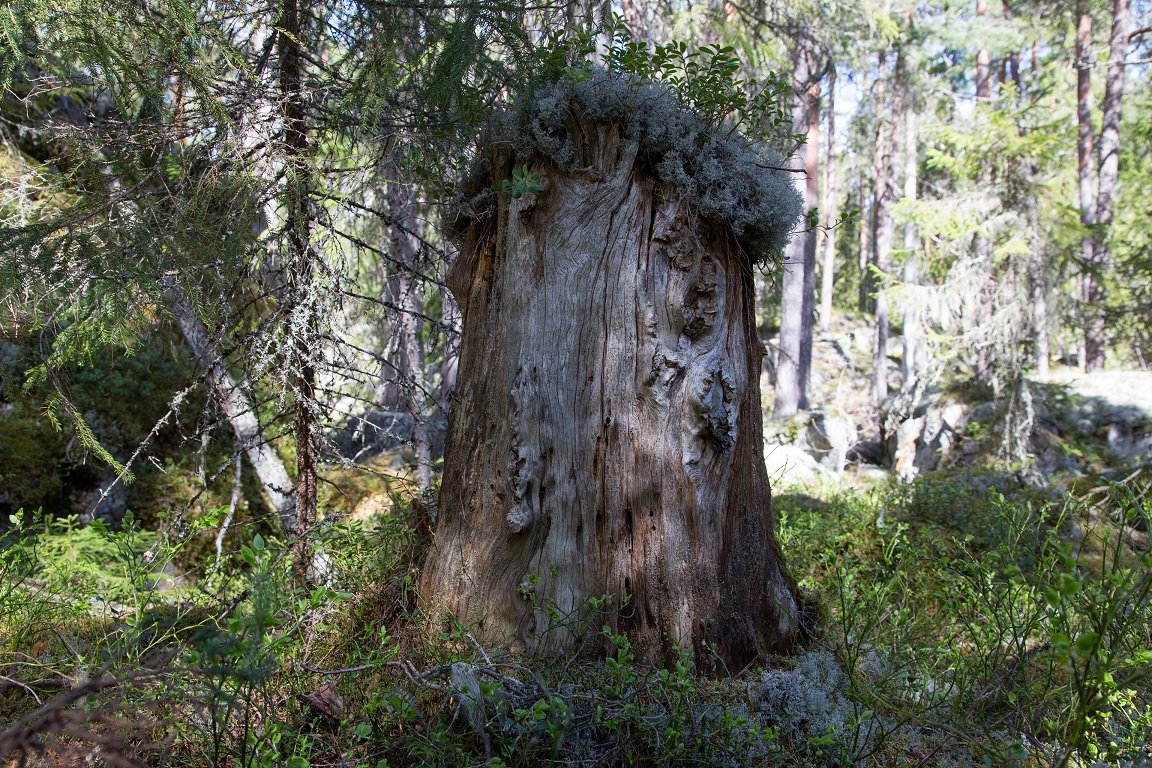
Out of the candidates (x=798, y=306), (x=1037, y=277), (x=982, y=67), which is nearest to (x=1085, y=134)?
(x=982, y=67)

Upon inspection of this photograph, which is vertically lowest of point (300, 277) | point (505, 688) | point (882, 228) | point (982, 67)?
point (505, 688)

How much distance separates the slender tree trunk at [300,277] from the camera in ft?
11.9

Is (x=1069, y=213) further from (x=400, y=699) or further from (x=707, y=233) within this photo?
(x=400, y=699)

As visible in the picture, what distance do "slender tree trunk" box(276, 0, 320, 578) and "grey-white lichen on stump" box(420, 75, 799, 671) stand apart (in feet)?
3.29

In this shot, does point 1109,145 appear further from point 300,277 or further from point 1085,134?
point 300,277

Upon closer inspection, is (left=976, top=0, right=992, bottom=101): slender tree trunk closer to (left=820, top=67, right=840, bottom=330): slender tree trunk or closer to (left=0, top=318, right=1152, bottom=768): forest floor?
(left=820, top=67, right=840, bottom=330): slender tree trunk

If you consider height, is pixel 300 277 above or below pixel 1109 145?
below

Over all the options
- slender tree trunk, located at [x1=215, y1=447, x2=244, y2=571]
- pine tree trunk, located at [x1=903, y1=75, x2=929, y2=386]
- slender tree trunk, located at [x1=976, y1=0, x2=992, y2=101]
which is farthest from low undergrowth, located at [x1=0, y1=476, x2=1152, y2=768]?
slender tree trunk, located at [x1=976, y1=0, x2=992, y2=101]

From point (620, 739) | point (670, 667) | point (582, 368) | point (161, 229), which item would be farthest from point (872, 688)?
point (161, 229)

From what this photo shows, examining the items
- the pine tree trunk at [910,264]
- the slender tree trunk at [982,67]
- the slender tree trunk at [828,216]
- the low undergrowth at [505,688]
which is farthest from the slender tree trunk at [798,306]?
the low undergrowth at [505,688]

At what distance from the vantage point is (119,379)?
6484 millimetres

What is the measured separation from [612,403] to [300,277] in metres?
1.88

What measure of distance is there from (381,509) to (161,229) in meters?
3.94

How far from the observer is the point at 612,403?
10.1 ft
